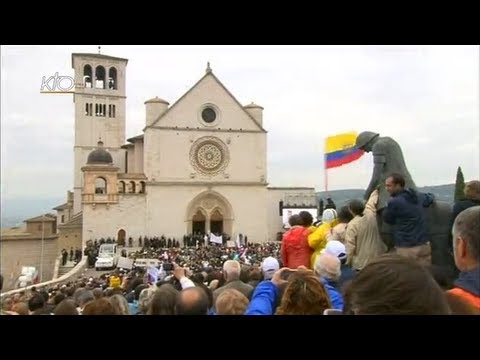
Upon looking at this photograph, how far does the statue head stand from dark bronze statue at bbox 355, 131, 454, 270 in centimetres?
11

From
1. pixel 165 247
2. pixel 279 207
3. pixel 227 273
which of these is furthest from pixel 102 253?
pixel 227 273

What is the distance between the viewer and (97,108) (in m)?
47.3

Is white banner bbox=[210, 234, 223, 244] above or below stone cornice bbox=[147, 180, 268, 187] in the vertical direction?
below

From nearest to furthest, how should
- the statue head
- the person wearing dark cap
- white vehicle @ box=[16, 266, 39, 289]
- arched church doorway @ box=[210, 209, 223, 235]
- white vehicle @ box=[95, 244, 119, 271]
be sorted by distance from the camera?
the person wearing dark cap < the statue head < white vehicle @ box=[16, 266, 39, 289] < white vehicle @ box=[95, 244, 119, 271] < arched church doorway @ box=[210, 209, 223, 235]

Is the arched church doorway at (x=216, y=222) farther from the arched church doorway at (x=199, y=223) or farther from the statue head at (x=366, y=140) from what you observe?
the statue head at (x=366, y=140)

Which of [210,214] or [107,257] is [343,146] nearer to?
[107,257]

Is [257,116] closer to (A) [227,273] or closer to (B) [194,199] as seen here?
(B) [194,199]

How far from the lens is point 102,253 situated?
3231 cm

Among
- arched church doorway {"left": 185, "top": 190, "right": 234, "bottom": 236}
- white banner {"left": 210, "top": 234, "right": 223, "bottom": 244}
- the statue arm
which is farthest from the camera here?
arched church doorway {"left": 185, "top": 190, "right": 234, "bottom": 236}

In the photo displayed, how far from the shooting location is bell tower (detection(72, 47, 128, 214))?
46156 mm

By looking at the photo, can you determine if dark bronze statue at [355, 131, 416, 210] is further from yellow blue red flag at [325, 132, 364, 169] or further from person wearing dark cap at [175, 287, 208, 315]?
person wearing dark cap at [175, 287, 208, 315]

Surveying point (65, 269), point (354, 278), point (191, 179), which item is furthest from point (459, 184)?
point (191, 179)

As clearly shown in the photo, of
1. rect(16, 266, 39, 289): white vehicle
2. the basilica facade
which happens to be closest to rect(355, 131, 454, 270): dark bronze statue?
rect(16, 266, 39, 289): white vehicle
